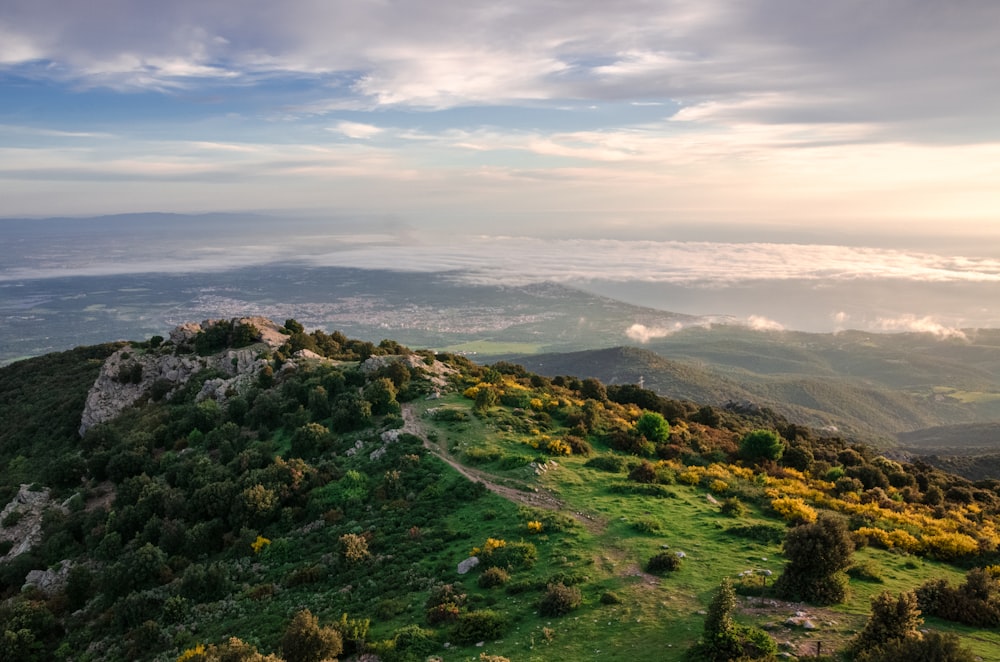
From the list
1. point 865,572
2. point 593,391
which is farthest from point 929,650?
point 593,391

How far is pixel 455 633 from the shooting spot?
17.8 meters

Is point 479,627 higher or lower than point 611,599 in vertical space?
lower

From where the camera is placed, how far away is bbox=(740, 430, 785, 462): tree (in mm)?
39781

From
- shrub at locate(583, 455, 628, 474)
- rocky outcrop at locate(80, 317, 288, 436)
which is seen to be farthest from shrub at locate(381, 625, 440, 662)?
rocky outcrop at locate(80, 317, 288, 436)

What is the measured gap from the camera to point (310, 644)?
17234 millimetres

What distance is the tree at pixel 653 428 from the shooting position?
40.4 m

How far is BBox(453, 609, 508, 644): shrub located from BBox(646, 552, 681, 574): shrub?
19.4ft

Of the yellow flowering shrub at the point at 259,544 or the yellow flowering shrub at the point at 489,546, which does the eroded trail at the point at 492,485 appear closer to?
the yellow flowering shrub at the point at 489,546

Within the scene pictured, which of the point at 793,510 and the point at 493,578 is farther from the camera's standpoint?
the point at 793,510

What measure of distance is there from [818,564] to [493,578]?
1094cm

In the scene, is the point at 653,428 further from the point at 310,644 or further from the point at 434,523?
the point at 310,644

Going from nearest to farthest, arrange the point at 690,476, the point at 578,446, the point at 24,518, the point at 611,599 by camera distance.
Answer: the point at 611,599
the point at 690,476
the point at 578,446
the point at 24,518

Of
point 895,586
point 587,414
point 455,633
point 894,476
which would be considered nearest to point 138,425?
point 587,414

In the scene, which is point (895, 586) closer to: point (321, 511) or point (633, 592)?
point (633, 592)
